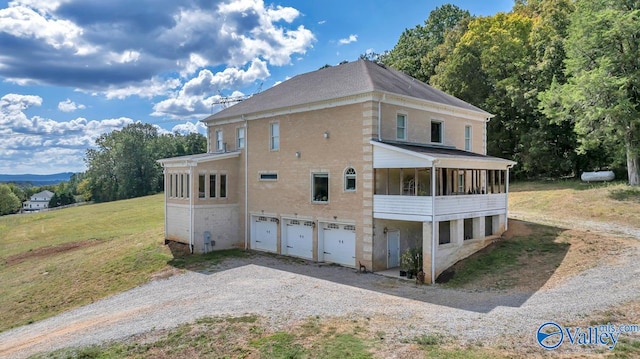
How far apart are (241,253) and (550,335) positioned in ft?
57.6

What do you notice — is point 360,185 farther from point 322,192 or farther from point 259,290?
point 259,290

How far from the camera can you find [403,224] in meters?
20.6

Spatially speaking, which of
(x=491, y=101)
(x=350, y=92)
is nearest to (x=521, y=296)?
(x=350, y=92)

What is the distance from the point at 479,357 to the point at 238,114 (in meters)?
20.7

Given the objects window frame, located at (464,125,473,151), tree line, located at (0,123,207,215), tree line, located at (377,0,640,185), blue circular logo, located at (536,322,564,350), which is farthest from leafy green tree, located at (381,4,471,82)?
tree line, located at (0,123,207,215)

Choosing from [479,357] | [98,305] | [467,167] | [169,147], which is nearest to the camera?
[479,357]

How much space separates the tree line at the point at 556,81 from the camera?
27281mm

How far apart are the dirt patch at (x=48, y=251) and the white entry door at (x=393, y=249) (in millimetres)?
22527

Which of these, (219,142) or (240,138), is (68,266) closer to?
(219,142)

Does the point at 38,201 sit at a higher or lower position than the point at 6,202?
lower

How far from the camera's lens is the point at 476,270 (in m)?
18.0

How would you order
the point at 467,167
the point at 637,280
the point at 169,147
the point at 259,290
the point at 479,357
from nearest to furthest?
the point at 479,357
the point at 637,280
the point at 259,290
the point at 467,167
the point at 169,147

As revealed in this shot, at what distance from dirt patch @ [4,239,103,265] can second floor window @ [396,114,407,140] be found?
933 inches

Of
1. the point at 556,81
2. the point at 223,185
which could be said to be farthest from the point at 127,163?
the point at 556,81
